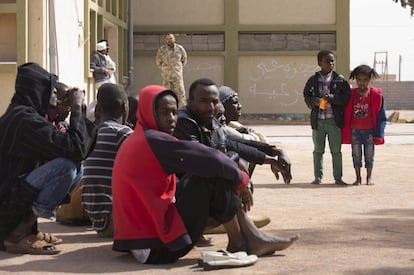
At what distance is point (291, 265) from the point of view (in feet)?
17.3

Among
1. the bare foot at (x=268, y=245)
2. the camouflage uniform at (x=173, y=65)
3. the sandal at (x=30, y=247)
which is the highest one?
the camouflage uniform at (x=173, y=65)

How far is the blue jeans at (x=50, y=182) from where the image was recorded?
5.63 metres

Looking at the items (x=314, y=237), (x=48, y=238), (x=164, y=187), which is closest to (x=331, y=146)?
(x=314, y=237)

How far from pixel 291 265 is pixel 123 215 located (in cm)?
106

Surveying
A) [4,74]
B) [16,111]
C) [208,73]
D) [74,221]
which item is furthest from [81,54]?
[16,111]

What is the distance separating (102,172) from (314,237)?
1.62 meters

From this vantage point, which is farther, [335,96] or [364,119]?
[364,119]

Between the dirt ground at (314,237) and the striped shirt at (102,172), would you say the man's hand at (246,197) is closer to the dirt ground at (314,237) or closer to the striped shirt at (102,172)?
the dirt ground at (314,237)

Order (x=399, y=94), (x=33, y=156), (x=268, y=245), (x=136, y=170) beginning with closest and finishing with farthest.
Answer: (x=136, y=170), (x=268, y=245), (x=33, y=156), (x=399, y=94)

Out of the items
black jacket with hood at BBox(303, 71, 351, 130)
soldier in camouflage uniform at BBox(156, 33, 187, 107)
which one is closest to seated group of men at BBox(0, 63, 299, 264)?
black jacket with hood at BBox(303, 71, 351, 130)

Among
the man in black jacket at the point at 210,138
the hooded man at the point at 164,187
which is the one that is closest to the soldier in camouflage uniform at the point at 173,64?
the man in black jacket at the point at 210,138

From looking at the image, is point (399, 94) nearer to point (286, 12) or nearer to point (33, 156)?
point (286, 12)

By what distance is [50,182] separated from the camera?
5.66 meters

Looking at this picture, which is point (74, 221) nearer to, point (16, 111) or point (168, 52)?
point (16, 111)
